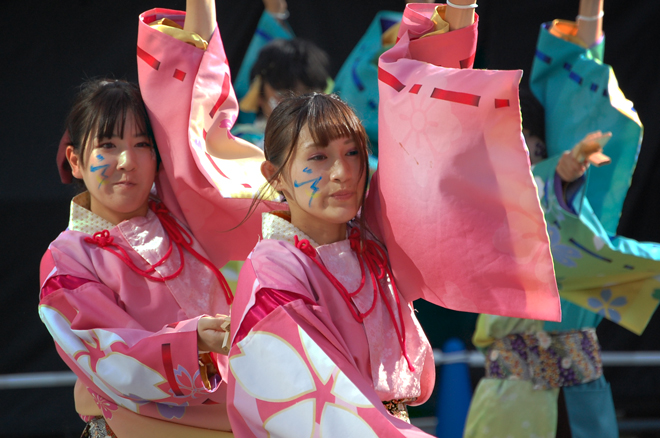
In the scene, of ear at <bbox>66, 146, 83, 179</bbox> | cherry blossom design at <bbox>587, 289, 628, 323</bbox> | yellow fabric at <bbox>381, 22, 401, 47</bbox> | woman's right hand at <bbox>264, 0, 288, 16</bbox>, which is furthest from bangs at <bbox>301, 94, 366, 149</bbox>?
woman's right hand at <bbox>264, 0, 288, 16</bbox>

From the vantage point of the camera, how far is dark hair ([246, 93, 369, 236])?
1312mm

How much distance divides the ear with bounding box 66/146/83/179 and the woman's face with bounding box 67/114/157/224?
1.2 inches

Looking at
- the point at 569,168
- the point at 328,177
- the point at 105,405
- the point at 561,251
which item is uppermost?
the point at 328,177

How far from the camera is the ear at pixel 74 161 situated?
164 centimetres

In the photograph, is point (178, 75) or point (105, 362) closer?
point (105, 362)

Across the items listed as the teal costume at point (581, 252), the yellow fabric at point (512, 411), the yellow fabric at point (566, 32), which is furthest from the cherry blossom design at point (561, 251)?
the yellow fabric at point (566, 32)

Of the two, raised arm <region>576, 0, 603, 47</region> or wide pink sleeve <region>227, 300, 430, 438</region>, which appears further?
raised arm <region>576, 0, 603, 47</region>

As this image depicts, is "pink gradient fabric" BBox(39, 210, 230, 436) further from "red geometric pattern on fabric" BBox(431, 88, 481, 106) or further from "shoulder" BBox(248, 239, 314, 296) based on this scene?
"red geometric pattern on fabric" BBox(431, 88, 481, 106)

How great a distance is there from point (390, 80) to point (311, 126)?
0.16 meters

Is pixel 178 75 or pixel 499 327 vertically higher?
pixel 178 75

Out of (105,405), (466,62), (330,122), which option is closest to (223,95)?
(330,122)

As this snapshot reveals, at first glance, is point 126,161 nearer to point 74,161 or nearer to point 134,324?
point 74,161

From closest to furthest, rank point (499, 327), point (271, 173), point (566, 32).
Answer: point (271, 173)
point (566, 32)
point (499, 327)

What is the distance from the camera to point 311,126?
131 centimetres
